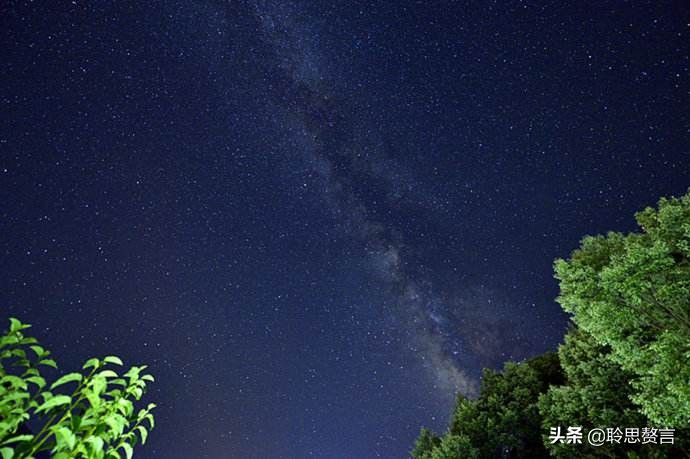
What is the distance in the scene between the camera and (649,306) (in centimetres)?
940

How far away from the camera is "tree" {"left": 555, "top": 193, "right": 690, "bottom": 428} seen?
25.7 feet

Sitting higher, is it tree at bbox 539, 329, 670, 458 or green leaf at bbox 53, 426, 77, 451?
tree at bbox 539, 329, 670, 458

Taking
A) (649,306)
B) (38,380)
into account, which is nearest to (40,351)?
(38,380)

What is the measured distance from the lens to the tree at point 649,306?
782 cm

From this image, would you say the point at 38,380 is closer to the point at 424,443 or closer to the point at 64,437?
the point at 64,437

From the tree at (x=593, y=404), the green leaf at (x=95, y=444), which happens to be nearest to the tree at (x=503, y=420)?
the tree at (x=593, y=404)

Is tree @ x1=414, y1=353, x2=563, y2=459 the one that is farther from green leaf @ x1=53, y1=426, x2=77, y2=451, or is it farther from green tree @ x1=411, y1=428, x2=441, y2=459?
green leaf @ x1=53, y1=426, x2=77, y2=451

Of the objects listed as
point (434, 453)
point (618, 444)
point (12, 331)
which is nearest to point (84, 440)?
point (12, 331)

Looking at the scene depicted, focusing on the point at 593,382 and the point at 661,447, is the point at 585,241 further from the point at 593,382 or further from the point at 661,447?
the point at 661,447

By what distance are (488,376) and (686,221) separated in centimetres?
1284

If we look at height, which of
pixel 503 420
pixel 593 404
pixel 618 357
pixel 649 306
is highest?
pixel 649 306

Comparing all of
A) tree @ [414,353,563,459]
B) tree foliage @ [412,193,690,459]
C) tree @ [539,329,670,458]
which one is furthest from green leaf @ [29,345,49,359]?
tree @ [414,353,563,459]

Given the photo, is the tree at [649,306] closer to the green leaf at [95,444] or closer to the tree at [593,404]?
the tree at [593,404]

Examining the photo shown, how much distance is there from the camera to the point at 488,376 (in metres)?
18.8
